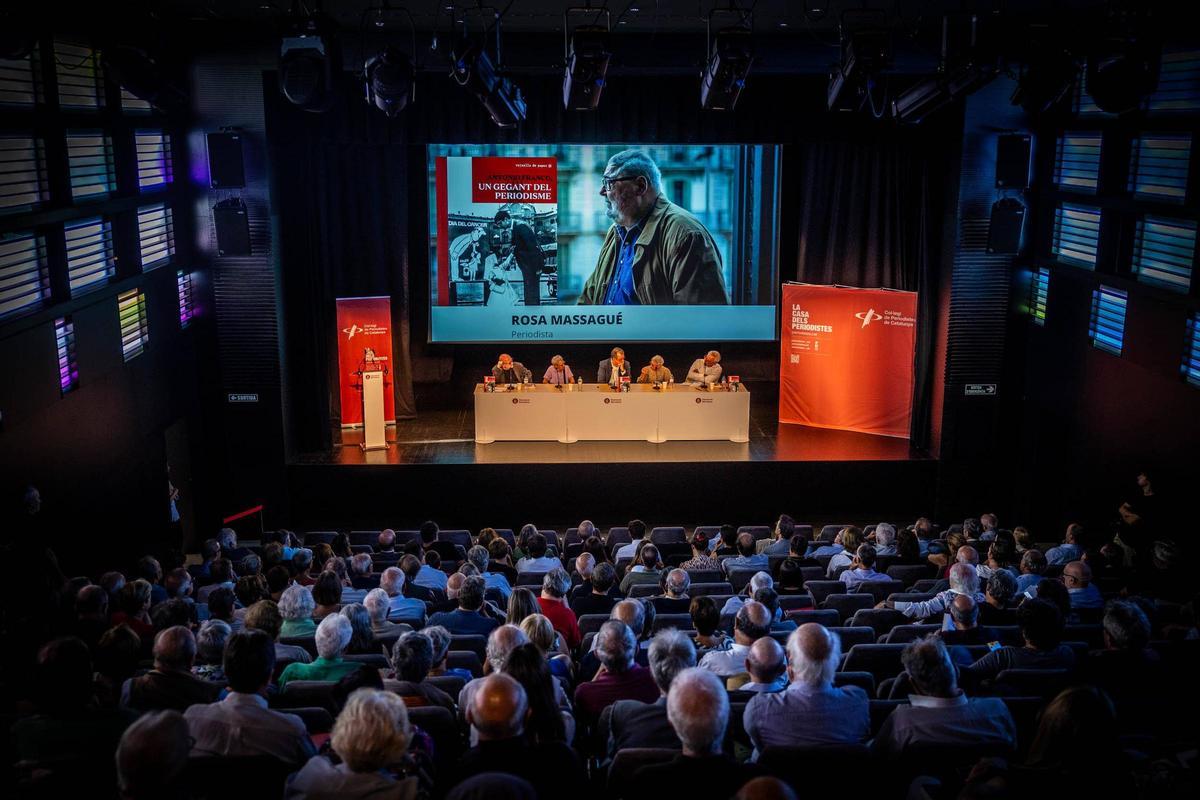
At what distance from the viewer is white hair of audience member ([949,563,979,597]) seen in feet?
19.4

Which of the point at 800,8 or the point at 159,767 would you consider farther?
the point at 800,8

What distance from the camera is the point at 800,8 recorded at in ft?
29.3

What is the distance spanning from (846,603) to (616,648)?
2544 millimetres

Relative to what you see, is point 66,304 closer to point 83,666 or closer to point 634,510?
point 83,666

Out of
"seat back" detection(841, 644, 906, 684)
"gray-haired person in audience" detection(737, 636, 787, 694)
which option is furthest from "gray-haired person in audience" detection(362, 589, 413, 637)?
"seat back" detection(841, 644, 906, 684)

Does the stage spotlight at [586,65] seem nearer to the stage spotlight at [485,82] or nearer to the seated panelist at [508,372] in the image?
the stage spotlight at [485,82]

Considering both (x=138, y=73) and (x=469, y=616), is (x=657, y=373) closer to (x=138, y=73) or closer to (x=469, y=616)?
(x=138, y=73)

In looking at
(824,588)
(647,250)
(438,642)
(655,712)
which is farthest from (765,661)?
(647,250)

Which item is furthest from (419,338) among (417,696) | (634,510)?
(417,696)

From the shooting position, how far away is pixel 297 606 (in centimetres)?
522

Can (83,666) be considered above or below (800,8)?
below

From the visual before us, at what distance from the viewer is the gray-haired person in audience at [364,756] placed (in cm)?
294

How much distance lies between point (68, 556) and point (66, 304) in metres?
1.79

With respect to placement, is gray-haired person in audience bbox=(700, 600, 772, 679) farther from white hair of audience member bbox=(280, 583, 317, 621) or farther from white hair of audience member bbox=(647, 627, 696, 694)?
white hair of audience member bbox=(280, 583, 317, 621)
